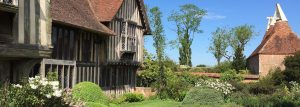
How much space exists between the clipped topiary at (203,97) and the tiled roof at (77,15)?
5560 millimetres

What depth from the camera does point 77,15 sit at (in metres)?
24.0

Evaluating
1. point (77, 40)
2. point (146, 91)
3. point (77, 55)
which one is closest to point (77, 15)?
point (77, 40)

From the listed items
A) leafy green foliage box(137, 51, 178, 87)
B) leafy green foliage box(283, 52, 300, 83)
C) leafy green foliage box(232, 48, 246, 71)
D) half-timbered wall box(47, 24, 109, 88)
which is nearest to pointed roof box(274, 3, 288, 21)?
leafy green foliage box(232, 48, 246, 71)

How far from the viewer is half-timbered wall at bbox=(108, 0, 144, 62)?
2873 centimetres

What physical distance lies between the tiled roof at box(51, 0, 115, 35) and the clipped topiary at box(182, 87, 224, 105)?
556 cm

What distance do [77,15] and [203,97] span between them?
8334 millimetres

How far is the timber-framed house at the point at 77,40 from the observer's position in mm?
13945

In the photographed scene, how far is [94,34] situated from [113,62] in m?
2.54

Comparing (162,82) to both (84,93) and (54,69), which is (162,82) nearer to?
(54,69)

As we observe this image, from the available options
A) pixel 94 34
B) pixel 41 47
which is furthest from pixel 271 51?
pixel 41 47

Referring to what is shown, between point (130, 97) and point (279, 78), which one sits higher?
point (279, 78)

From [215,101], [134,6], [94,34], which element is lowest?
[215,101]

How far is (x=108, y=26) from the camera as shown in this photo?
28.0 meters

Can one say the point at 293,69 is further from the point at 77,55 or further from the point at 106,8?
the point at 77,55
